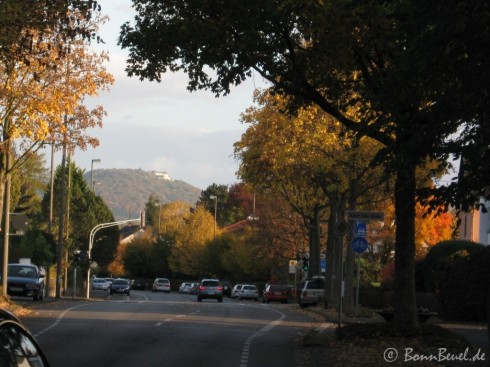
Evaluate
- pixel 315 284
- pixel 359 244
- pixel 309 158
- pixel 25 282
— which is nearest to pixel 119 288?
pixel 315 284

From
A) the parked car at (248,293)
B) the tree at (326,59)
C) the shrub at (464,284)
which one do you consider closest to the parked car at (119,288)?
the parked car at (248,293)

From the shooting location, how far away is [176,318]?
3038cm

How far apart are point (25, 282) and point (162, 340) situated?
22912mm

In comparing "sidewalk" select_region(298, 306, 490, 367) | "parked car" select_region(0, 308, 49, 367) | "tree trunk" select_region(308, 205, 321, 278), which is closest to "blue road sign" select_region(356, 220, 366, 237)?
"sidewalk" select_region(298, 306, 490, 367)

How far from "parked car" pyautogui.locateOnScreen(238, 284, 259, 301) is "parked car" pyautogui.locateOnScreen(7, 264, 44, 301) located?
32.1m

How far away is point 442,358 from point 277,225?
149 feet

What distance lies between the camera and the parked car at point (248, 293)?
74.4 m

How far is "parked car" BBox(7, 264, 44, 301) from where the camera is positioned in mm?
42500

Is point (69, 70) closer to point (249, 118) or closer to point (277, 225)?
point (249, 118)

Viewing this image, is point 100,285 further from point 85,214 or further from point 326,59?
point 326,59

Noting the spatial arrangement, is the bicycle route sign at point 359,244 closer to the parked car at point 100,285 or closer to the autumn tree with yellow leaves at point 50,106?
the autumn tree with yellow leaves at point 50,106

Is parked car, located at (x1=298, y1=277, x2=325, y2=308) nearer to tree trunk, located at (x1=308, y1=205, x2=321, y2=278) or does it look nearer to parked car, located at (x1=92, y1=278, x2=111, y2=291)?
tree trunk, located at (x1=308, y1=205, x2=321, y2=278)

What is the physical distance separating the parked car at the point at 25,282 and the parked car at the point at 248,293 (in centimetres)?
3205

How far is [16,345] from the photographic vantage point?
599 cm
